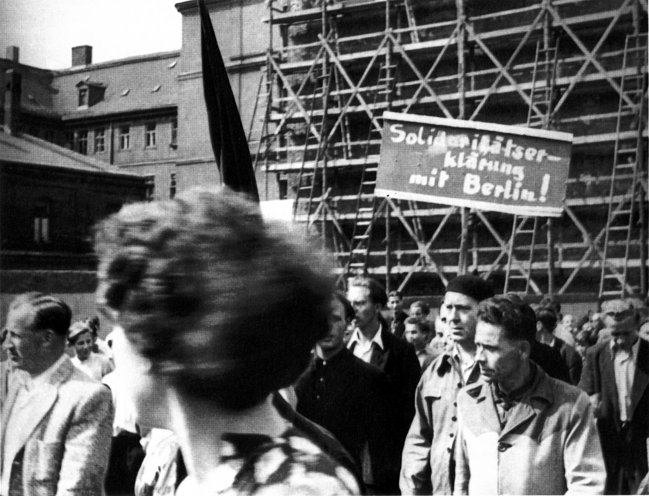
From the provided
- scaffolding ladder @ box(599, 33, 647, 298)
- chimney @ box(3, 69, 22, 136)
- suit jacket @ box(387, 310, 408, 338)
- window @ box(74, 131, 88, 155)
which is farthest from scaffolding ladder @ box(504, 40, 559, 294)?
chimney @ box(3, 69, 22, 136)

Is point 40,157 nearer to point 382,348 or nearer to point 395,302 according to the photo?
point 382,348

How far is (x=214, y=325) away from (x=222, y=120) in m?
2.38

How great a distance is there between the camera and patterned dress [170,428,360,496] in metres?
0.86

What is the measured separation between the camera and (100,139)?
384cm

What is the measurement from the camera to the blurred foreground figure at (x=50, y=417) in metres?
2.36

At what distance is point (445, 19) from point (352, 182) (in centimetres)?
86

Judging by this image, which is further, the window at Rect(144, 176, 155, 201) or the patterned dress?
the window at Rect(144, 176, 155, 201)

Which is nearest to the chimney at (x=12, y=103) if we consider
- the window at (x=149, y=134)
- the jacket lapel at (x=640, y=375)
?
the window at (x=149, y=134)

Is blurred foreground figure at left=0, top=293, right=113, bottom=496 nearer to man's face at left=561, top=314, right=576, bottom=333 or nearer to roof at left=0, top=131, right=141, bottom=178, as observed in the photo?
roof at left=0, top=131, right=141, bottom=178

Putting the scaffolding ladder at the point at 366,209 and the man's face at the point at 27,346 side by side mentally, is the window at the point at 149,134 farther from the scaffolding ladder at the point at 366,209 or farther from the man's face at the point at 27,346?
the man's face at the point at 27,346

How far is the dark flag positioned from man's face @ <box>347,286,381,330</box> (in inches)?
27.5

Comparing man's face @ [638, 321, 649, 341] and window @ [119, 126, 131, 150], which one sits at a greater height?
window @ [119, 126, 131, 150]

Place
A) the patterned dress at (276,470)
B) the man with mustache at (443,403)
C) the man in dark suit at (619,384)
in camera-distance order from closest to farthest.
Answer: the patterned dress at (276,470) → the man with mustache at (443,403) → the man in dark suit at (619,384)

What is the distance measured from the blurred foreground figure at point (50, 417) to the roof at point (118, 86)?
1.33m
